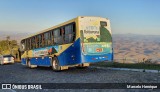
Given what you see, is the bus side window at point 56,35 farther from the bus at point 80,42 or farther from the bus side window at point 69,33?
the bus side window at point 69,33

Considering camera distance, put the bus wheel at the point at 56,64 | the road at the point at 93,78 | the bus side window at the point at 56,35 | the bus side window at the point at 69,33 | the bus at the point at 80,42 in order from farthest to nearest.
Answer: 1. the bus wheel at the point at 56,64
2. the bus side window at the point at 56,35
3. the bus side window at the point at 69,33
4. the bus at the point at 80,42
5. the road at the point at 93,78

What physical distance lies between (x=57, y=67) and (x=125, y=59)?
25.0ft

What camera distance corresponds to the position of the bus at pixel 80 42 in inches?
718

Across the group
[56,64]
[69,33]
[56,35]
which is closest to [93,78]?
[69,33]

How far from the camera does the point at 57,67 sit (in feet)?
69.8

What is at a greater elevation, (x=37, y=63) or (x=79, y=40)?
(x=79, y=40)

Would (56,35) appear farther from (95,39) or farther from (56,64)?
(95,39)

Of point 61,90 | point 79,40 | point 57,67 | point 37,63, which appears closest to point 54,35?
point 57,67

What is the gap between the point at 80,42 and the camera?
18.1 metres

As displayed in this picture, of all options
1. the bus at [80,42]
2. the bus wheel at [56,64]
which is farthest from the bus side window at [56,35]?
the bus wheel at [56,64]

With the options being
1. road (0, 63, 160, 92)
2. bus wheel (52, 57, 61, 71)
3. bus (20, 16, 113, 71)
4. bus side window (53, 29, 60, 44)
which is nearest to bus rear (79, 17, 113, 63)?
bus (20, 16, 113, 71)

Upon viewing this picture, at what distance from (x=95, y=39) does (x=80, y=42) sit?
123 cm

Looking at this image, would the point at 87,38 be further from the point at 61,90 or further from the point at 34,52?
the point at 34,52

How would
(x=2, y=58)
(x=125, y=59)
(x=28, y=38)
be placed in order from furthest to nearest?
(x=2, y=58), (x=28, y=38), (x=125, y=59)
